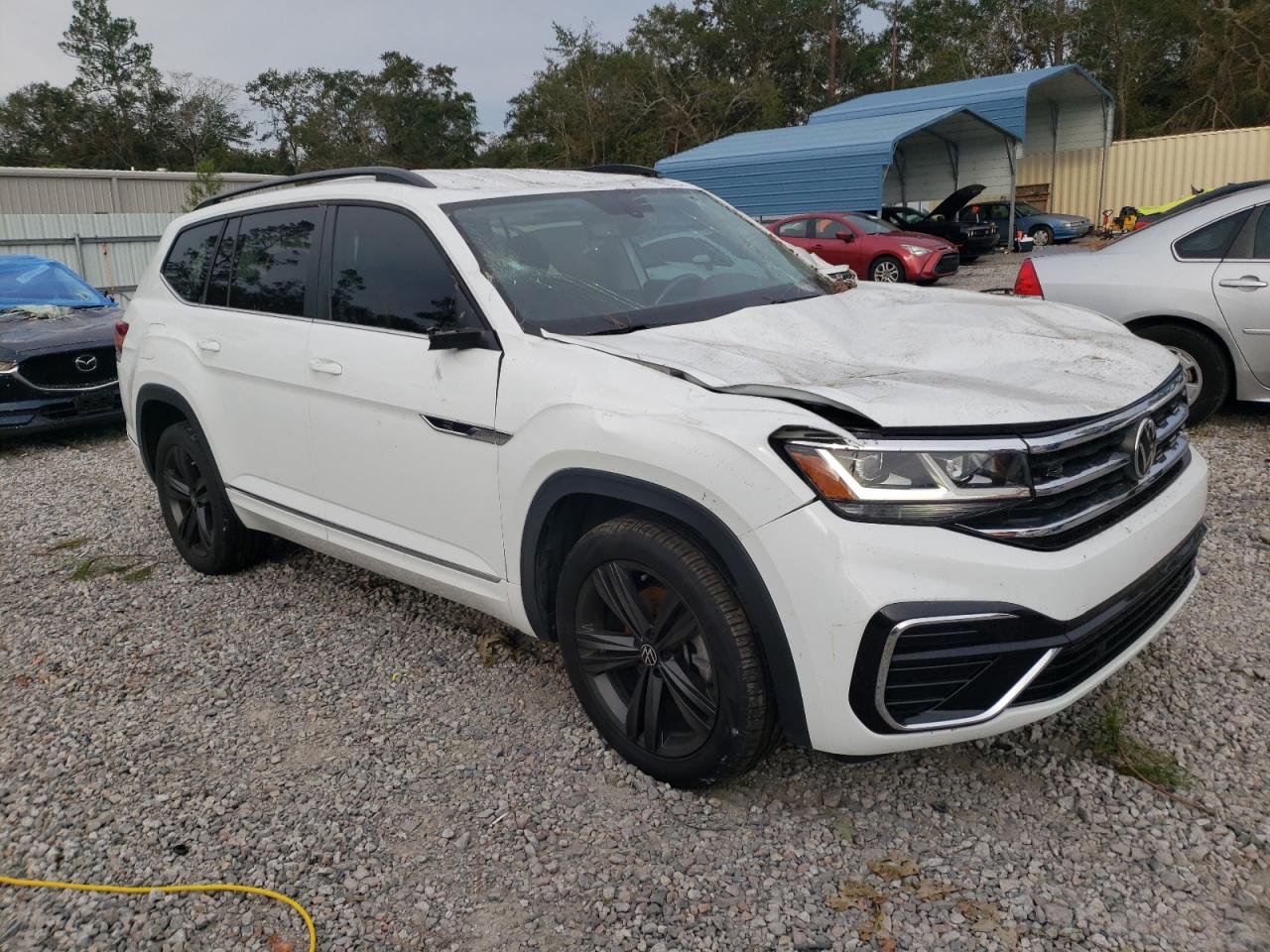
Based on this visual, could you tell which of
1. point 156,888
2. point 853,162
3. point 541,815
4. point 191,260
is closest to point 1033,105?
point 853,162

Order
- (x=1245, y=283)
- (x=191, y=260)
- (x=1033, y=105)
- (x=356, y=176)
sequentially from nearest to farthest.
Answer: (x=356, y=176), (x=191, y=260), (x=1245, y=283), (x=1033, y=105)

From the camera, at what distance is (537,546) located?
10.1 feet

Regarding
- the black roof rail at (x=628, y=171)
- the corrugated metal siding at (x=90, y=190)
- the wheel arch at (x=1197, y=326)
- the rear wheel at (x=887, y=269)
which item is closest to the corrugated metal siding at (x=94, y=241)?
the corrugated metal siding at (x=90, y=190)

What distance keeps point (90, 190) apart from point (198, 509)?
66.7 feet

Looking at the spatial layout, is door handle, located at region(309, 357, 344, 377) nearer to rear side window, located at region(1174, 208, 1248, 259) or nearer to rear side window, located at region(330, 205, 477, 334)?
rear side window, located at region(330, 205, 477, 334)

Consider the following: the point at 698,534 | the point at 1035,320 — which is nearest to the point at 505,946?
the point at 698,534

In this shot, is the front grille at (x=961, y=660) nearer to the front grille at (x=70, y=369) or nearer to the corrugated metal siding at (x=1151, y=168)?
the front grille at (x=70, y=369)

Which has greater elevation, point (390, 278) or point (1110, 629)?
point (390, 278)

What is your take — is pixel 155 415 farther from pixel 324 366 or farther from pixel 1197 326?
pixel 1197 326

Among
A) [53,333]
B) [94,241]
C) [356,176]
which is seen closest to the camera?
[356,176]

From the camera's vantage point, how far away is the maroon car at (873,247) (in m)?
18.7

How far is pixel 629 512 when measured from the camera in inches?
113

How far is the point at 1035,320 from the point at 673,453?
1624 millimetres

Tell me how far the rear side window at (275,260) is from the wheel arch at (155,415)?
22.9 inches
